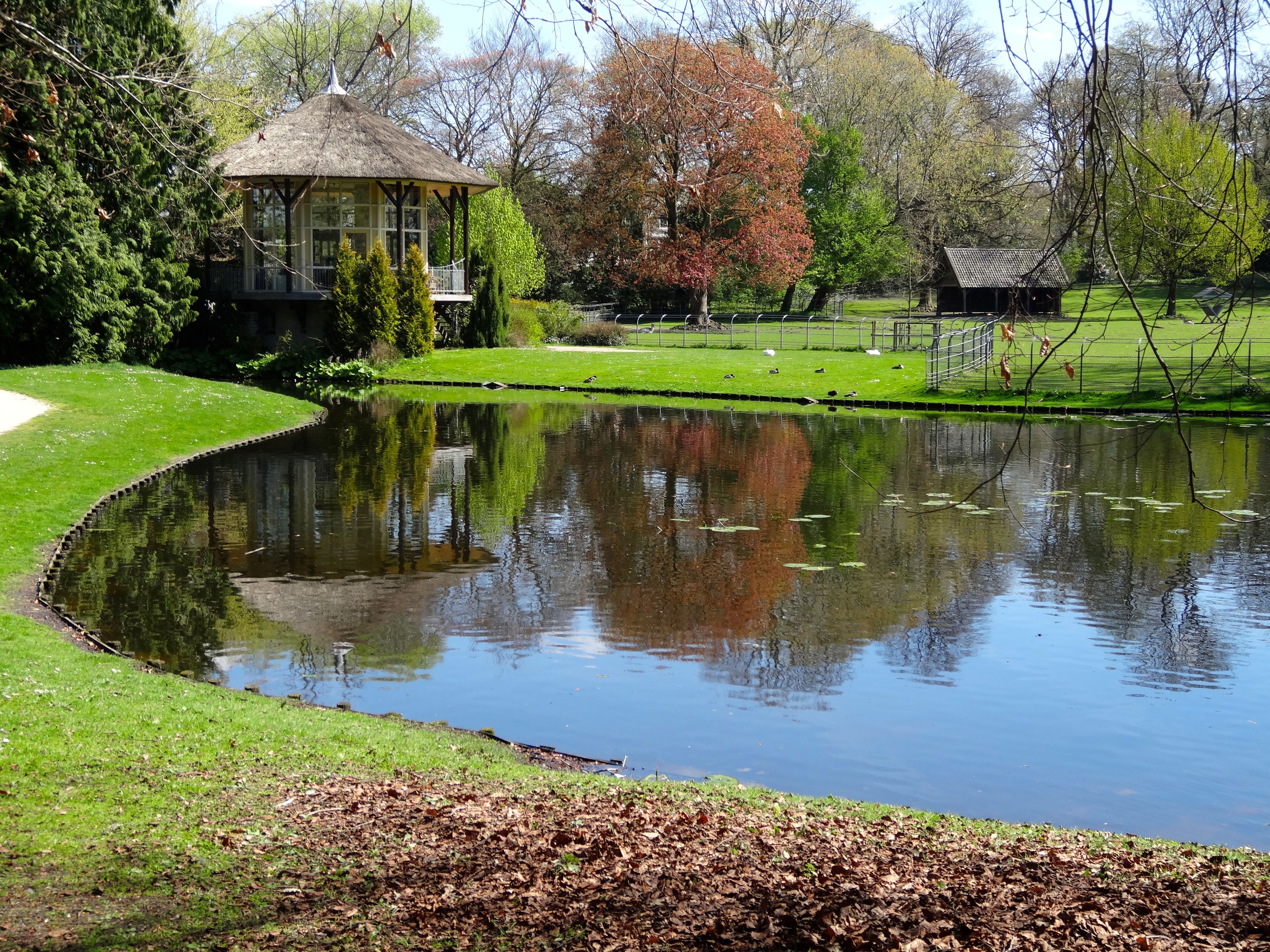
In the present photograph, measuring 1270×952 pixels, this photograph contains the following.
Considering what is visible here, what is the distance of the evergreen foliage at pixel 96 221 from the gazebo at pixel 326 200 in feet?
16.2

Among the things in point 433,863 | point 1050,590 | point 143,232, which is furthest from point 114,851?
point 143,232

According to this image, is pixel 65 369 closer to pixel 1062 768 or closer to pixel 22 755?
pixel 22 755

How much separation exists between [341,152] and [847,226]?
3247 centimetres

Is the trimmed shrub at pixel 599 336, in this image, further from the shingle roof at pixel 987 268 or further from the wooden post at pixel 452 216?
the shingle roof at pixel 987 268

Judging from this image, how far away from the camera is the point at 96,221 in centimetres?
3019

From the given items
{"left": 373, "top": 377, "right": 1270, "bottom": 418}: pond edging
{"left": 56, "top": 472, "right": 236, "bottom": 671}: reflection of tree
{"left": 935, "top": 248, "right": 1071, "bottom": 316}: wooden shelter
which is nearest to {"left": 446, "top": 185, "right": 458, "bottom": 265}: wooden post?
{"left": 373, "top": 377, "right": 1270, "bottom": 418}: pond edging

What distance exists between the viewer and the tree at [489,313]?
146 feet

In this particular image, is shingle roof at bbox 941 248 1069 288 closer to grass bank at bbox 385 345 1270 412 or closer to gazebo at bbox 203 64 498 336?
grass bank at bbox 385 345 1270 412

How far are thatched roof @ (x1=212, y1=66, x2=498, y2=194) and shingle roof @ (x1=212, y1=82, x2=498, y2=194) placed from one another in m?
0.02

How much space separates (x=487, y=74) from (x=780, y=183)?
166ft

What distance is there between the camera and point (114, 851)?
5.40m

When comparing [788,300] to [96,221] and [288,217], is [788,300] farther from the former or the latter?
[96,221]

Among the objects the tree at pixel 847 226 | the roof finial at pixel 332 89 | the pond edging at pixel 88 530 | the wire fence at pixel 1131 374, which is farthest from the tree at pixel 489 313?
the tree at pixel 847 226

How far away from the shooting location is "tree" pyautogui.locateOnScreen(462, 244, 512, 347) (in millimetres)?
44438
